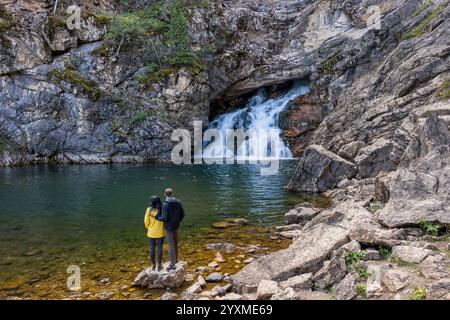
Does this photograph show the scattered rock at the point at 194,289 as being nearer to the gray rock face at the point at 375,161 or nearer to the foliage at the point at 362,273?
the foliage at the point at 362,273

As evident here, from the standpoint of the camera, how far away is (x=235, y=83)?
6469 centimetres

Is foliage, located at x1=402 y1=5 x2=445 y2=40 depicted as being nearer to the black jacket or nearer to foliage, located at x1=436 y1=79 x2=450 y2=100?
foliage, located at x1=436 y1=79 x2=450 y2=100

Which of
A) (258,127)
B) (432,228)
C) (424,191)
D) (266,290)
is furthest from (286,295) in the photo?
(258,127)

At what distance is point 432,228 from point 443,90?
61.3ft

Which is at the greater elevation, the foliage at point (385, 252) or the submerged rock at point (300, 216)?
the foliage at point (385, 252)

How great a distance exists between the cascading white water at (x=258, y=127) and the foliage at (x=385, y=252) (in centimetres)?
4458

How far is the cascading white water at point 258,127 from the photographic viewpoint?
57781 mm

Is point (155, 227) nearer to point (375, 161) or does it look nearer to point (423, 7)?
point (375, 161)

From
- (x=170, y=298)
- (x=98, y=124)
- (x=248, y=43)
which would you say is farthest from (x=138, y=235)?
(x=248, y=43)

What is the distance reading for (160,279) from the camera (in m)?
11.6

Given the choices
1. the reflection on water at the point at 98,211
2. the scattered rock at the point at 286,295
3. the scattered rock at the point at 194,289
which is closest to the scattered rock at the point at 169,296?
→ the scattered rock at the point at 194,289

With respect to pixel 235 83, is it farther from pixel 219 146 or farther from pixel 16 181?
pixel 16 181

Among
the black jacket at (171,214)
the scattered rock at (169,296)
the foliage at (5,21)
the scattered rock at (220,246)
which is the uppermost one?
the foliage at (5,21)

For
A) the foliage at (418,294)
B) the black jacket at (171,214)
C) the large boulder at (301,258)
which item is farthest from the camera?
the black jacket at (171,214)
